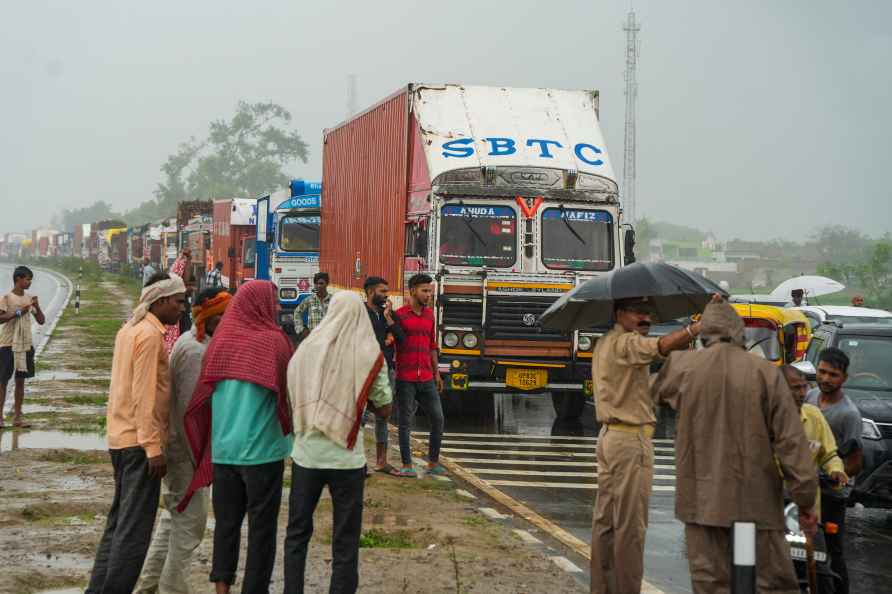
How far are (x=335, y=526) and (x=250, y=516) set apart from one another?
0.46 m

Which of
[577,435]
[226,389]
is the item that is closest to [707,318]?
[226,389]

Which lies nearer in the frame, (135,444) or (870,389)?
(135,444)

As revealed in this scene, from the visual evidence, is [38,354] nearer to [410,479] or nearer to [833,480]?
[410,479]

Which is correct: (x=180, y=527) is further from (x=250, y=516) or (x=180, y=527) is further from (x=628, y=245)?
(x=628, y=245)

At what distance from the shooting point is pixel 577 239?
16.8 metres

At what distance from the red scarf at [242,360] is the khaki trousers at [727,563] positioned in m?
2.21

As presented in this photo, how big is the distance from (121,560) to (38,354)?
62.4 ft

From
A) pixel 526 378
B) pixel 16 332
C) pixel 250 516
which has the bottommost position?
pixel 526 378

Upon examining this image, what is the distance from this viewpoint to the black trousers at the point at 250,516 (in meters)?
6.70

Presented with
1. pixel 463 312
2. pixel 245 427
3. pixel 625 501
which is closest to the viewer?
pixel 245 427

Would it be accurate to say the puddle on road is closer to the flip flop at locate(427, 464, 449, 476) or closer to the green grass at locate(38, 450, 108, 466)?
the green grass at locate(38, 450, 108, 466)

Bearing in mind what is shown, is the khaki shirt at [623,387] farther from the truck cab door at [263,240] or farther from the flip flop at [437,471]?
the truck cab door at [263,240]

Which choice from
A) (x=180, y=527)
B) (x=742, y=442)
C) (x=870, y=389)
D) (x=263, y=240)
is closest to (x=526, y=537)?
(x=180, y=527)

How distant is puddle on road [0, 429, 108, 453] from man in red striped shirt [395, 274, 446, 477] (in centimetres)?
330
